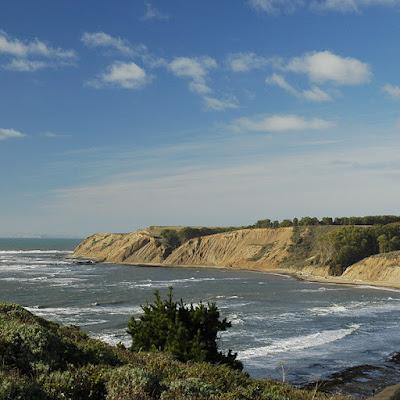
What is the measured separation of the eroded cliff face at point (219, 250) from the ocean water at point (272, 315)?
39.4m

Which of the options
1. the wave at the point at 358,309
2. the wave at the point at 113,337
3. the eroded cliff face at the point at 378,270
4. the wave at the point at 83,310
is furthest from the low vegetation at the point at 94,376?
the eroded cliff face at the point at 378,270

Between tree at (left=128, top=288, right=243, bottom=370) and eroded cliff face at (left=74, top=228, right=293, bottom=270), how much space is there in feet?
332

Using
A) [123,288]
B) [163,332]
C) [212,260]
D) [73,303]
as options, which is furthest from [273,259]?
[163,332]

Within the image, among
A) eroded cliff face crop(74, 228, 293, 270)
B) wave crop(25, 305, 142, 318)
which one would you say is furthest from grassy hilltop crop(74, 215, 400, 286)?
wave crop(25, 305, 142, 318)

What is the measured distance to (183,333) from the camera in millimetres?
19219

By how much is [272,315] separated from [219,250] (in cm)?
9021

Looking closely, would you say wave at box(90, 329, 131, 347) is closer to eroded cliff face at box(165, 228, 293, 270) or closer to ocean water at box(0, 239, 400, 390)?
ocean water at box(0, 239, 400, 390)

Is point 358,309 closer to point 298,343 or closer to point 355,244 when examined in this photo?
point 298,343

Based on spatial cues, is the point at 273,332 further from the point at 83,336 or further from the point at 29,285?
the point at 29,285

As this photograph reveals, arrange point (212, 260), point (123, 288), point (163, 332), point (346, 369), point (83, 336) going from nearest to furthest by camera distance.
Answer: point (83, 336) → point (163, 332) → point (346, 369) → point (123, 288) → point (212, 260)

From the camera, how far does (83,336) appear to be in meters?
13.6

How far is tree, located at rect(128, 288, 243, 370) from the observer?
1869 centimetres

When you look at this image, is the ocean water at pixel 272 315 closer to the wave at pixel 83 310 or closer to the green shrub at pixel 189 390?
the wave at pixel 83 310

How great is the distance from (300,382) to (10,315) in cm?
1843
